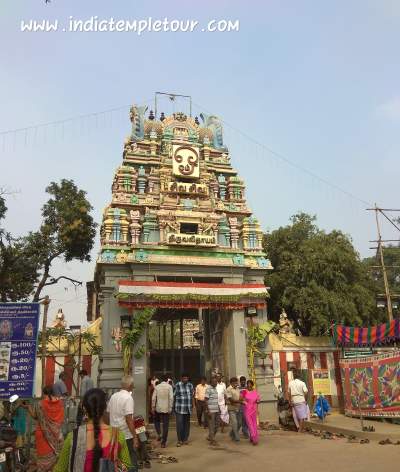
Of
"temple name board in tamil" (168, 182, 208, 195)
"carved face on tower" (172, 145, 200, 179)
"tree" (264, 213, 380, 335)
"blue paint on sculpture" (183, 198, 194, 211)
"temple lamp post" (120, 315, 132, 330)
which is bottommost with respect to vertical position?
"temple lamp post" (120, 315, 132, 330)

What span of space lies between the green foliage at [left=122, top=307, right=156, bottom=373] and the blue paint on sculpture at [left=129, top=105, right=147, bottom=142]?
25.3 ft

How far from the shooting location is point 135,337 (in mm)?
14633

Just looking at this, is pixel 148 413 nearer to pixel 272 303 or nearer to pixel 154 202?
pixel 154 202

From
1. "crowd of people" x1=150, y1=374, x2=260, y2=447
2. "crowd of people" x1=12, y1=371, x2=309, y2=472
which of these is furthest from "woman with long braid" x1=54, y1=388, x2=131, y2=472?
"crowd of people" x1=150, y1=374, x2=260, y2=447

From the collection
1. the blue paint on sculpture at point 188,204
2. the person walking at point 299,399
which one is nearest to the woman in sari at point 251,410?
the person walking at point 299,399

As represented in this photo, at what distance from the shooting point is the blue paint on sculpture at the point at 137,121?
18.6m

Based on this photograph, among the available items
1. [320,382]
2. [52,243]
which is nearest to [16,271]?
[52,243]

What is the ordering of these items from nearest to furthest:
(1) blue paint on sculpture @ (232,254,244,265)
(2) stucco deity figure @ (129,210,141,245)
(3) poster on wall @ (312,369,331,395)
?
(3) poster on wall @ (312,369,331,395), (2) stucco deity figure @ (129,210,141,245), (1) blue paint on sculpture @ (232,254,244,265)

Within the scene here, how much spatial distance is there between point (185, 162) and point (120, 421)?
13.0 metres

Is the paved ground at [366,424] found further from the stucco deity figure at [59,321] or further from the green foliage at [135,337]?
the stucco deity figure at [59,321]

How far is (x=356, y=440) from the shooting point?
1046 centimetres

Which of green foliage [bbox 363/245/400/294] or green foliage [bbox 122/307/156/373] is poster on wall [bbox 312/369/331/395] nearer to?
green foliage [bbox 122/307/156/373]

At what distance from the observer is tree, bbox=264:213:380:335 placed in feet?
66.1

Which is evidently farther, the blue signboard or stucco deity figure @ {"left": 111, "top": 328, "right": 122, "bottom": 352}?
stucco deity figure @ {"left": 111, "top": 328, "right": 122, "bottom": 352}
